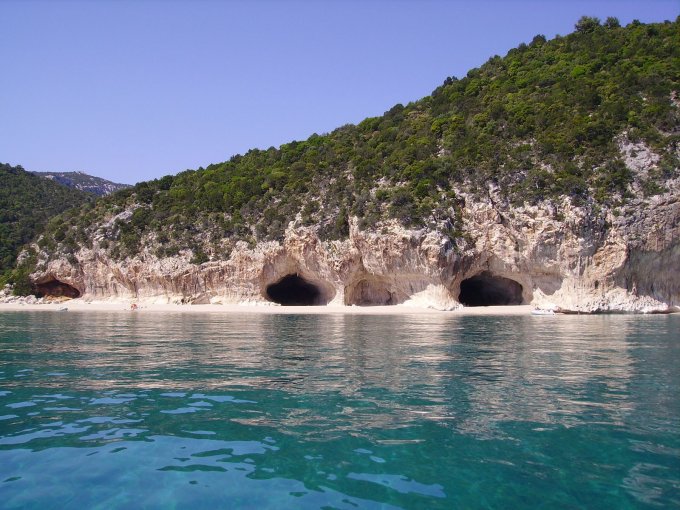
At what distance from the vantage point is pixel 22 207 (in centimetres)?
7950

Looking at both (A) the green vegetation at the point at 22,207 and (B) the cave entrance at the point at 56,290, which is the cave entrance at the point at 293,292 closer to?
(B) the cave entrance at the point at 56,290

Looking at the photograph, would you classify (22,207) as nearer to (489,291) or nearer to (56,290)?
(56,290)

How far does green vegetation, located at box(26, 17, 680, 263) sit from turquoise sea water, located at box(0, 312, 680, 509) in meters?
27.4

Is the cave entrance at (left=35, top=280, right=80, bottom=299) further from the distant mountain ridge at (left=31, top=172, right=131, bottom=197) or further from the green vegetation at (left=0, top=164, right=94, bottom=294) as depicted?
the distant mountain ridge at (left=31, top=172, right=131, bottom=197)

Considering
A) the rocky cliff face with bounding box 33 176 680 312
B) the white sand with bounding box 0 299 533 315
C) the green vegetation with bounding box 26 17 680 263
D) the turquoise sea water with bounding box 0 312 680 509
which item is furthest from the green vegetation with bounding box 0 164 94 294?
the turquoise sea water with bounding box 0 312 680 509

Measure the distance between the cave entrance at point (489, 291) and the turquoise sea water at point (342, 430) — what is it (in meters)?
28.8

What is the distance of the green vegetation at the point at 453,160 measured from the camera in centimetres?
3941

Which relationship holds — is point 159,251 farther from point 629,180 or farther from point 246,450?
point 246,450

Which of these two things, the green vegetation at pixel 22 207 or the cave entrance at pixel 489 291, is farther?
the green vegetation at pixel 22 207

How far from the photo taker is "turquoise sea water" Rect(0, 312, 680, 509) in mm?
5238

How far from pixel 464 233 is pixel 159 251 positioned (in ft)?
94.1

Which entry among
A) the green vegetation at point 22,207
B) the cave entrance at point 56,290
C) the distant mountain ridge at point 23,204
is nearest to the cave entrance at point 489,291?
the cave entrance at point 56,290

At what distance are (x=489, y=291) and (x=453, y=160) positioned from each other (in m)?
12.1

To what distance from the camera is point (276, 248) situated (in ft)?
150
